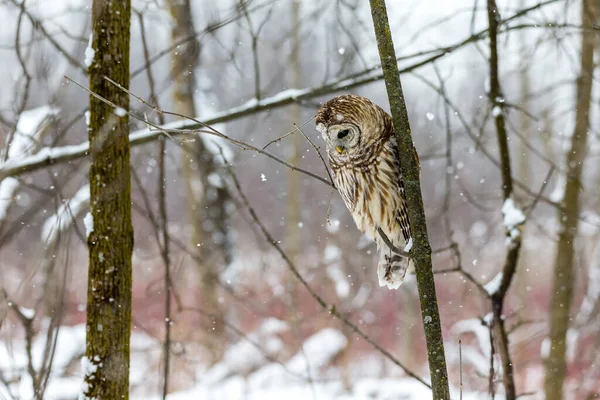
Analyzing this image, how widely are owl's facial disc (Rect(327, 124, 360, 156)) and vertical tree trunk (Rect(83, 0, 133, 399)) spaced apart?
695 mm

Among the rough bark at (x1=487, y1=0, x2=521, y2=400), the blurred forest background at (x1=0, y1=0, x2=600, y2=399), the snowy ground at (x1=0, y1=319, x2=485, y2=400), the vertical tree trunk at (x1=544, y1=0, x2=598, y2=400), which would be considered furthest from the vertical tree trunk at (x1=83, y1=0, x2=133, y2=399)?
→ the snowy ground at (x1=0, y1=319, x2=485, y2=400)

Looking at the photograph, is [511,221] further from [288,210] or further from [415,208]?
[288,210]

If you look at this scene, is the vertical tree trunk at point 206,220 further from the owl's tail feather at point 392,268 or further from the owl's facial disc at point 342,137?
the owl's facial disc at point 342,137

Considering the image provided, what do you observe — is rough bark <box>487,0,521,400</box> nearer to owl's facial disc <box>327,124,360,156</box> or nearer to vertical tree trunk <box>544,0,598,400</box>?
owl's facial disc <box>327,124,360,156</box>

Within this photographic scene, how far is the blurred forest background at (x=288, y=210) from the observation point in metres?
3.03

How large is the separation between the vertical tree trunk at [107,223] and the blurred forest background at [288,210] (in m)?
0.11

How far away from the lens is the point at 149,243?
9.27 m

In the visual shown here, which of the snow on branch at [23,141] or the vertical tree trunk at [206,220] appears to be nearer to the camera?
the snow on branch at [23,141]

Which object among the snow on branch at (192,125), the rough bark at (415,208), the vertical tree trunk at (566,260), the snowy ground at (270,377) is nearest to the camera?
the rough bark at (415,208)

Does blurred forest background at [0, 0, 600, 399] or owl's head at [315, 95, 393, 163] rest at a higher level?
blurred forest background at [0, 0, 600, 399]

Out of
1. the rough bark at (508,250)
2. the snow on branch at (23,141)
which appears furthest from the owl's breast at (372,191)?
the snow on branch at (23,141)

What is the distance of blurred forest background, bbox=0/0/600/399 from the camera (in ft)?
9.94

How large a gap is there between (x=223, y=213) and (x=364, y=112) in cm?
587

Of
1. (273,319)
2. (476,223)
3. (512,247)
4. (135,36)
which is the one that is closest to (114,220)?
(512,247)
